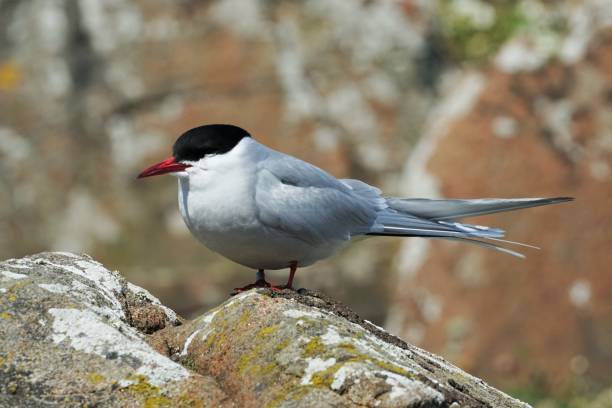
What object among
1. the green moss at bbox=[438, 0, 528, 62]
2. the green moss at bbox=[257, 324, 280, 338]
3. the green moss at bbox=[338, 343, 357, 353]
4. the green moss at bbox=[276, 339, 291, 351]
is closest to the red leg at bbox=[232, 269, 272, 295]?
the green moss at bbox=[257, 324, 280, 338]

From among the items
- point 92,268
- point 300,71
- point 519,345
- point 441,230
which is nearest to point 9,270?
point 92,268

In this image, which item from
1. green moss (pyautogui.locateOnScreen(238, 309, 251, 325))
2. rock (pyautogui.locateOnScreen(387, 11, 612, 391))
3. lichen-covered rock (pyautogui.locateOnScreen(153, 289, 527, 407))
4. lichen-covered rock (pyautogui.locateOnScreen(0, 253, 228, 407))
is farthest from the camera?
rock (pyautogui.locateOnScreen(387, 11, 612, 391))

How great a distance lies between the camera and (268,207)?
4531 millimetres

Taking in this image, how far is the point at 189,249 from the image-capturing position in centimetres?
952

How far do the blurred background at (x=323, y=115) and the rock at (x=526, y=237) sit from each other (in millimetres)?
18

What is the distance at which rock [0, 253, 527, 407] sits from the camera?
3.13 meters

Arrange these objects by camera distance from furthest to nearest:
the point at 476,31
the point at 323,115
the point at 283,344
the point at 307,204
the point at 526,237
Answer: the point at 476,31
the point at 323,115
the point at 526,237
the point at 307,204
the point at 283,344

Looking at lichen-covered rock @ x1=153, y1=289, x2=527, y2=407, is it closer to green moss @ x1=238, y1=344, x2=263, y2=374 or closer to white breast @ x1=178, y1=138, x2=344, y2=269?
green moss @ x1=238, y1=344, x2=263, y2=374

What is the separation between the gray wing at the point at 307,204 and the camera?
4582 mm

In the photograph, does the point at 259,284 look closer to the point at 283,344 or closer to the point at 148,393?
the point at 283,344

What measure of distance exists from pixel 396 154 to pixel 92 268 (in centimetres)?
602

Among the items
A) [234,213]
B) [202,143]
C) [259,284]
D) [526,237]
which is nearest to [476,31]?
[526,237]

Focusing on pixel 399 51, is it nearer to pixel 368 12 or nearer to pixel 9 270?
pixel 368 12

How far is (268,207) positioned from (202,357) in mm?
1153
